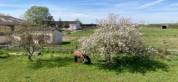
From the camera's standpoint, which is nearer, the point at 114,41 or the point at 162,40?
the point at 114,41

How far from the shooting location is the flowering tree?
21109 mm

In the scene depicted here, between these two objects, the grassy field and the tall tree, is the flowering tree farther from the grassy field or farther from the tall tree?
the tall tree

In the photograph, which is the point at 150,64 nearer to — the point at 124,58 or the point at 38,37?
the point at 124,58

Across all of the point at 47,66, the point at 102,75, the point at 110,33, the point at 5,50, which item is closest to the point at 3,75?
the point at 47,66

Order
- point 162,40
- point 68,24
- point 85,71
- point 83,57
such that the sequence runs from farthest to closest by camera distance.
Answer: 1. point 68,24
2. point 162,40
3. point 83,57
4. point 85,71

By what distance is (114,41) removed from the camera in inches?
827

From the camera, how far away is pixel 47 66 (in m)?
21.2

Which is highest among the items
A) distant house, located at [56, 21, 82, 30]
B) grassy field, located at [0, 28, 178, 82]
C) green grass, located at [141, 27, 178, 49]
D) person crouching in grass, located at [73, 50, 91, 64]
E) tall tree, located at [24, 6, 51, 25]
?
tall tree, located at [24, 6, 51, 25]

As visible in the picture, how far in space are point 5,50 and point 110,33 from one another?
46.8 ft

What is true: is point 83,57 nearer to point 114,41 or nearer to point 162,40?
point 114,41

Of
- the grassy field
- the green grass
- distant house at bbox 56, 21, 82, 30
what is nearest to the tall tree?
distant house at bbox 56, 21, 82, 30

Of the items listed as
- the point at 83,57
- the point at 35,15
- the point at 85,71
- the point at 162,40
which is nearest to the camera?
the point at 85,71

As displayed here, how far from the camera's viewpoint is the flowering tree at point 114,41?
21109 millimetres

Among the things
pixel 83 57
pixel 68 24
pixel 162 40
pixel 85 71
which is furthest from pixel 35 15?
pixel 85 71
